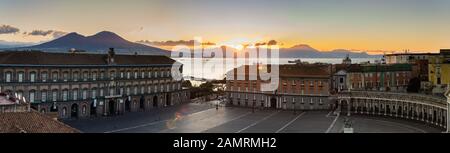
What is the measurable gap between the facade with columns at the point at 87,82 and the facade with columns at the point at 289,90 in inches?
358

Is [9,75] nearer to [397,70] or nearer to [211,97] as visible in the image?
[211,97]

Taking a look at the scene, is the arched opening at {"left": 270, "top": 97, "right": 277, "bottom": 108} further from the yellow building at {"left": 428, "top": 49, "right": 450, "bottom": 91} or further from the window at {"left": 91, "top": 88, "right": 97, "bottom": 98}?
the window at {"left": 91, "top": 88, "right": 97, "bottom": 98}

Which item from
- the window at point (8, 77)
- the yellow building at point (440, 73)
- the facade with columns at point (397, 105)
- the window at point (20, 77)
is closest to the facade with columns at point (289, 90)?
the facade with columns at point (397, 105)

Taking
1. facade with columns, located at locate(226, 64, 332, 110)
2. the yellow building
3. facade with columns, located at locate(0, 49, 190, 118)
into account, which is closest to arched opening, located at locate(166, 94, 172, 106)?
→ facade with columns, located at locate(0, 49, 190, 118)

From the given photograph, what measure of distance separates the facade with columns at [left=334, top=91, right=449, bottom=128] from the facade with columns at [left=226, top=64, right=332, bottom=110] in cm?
247

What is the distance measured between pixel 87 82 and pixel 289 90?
2371 cm

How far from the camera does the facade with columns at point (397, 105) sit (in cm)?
4097

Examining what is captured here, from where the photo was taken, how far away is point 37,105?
45.0 meters

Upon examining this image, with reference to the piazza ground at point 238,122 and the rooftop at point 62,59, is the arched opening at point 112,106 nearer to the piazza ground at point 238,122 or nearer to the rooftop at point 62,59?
the piazza ground at point 238,122

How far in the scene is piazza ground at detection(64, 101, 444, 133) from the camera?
38.9 meters
